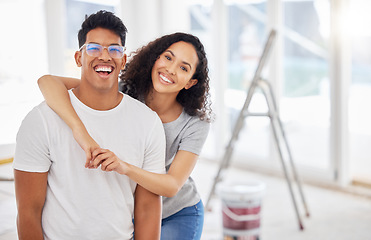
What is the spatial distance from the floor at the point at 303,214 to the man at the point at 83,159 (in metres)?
1.11

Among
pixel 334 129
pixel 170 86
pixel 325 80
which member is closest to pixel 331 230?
pixel 334 129

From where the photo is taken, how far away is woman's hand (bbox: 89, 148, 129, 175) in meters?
1.29

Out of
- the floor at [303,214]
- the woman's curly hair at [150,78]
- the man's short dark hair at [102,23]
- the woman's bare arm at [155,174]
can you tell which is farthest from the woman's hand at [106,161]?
the floor at [303,214]

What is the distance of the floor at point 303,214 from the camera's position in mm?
3072

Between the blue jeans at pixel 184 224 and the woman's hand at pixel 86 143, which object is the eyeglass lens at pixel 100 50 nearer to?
the woman's hand at pixel 86 143

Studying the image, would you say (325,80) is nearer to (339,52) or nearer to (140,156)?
(339,52)

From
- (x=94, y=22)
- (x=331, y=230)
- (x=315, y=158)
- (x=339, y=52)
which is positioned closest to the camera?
(x=94, y=22)

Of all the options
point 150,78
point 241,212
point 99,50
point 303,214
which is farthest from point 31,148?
point 303,214

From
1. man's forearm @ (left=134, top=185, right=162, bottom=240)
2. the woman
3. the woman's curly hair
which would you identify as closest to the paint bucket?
the woman

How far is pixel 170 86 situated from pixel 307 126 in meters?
2.84

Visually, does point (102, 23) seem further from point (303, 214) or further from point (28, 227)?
point (303, 214)

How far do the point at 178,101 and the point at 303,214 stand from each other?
202 cm

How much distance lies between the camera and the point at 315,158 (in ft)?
14.0

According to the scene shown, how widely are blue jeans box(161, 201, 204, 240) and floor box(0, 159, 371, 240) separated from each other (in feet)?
3.10
